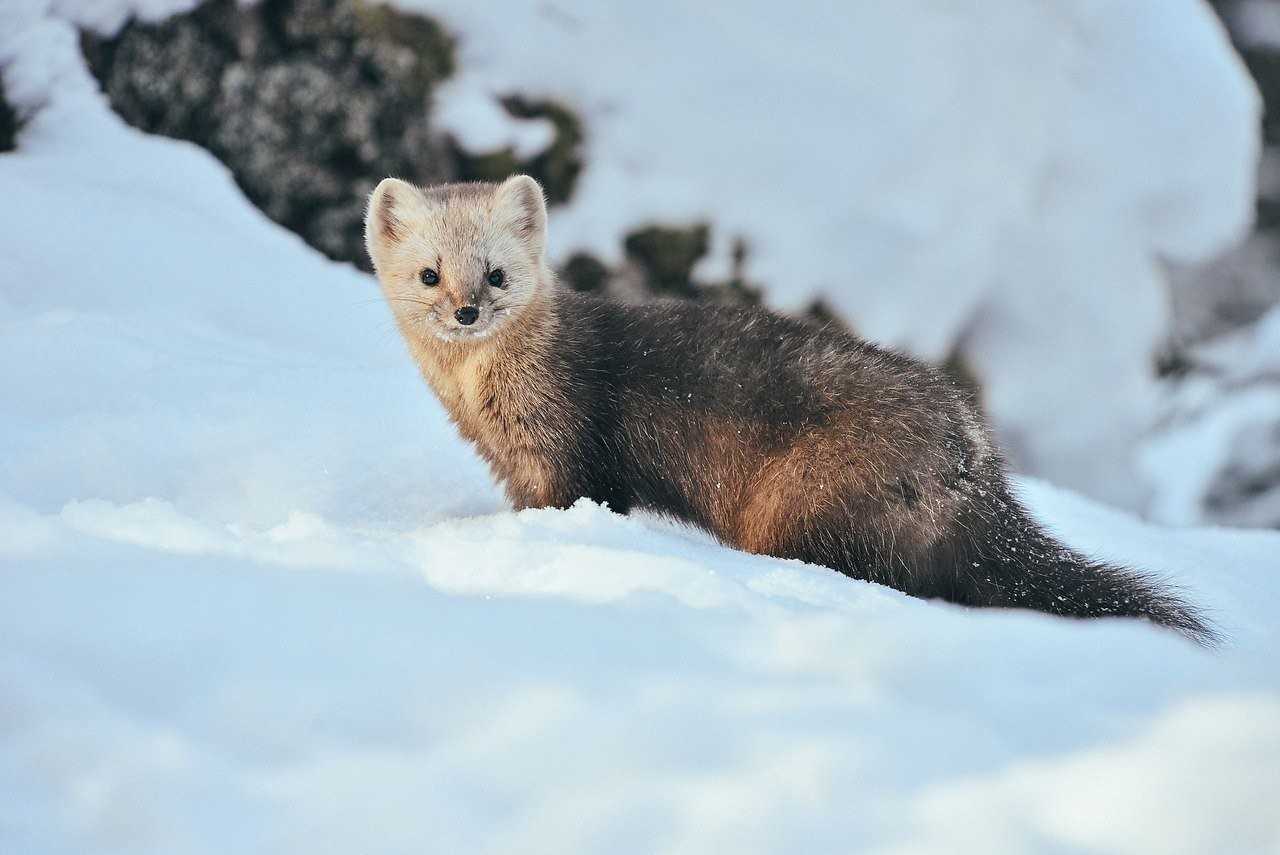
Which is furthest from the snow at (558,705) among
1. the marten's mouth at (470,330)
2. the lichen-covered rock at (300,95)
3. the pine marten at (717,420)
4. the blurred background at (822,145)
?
the lichen-covered rock at (300,95)

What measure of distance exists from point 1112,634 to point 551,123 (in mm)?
5610

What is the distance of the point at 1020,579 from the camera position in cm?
333

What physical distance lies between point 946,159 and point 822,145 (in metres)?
0.85

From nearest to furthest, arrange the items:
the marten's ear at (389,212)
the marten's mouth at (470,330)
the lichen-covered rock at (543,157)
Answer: the marten's mouth at (470,330), the marten's ear at (389,212), the lichen-covered rock at (543,157)

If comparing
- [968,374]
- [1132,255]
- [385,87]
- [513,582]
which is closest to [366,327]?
[385,87]

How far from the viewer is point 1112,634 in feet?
7.07

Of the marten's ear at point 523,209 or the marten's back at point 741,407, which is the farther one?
the marten's ear at point 523,209

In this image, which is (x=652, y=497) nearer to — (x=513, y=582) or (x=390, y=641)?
(x=513, y=582)

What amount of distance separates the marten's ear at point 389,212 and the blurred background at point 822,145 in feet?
9.21

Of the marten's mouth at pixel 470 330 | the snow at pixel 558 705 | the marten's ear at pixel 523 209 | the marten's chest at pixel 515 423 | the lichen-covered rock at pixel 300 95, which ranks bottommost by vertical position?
the lichen-covered rock at pixel 300 95

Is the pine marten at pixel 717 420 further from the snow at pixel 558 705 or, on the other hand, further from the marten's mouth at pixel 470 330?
the snow at pixel 558 705

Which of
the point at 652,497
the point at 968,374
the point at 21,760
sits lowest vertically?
the point at 968,374

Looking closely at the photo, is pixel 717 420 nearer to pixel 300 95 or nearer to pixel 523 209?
pixel 523 209

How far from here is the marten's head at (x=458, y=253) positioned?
3.76 metres
